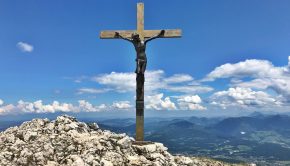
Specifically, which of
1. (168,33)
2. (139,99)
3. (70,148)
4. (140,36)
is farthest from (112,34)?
(70,148)

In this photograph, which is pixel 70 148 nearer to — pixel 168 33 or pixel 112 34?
pixel 112 34

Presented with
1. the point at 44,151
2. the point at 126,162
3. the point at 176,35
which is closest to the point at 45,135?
the point at 44,151

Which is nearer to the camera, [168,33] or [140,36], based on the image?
[168,33]

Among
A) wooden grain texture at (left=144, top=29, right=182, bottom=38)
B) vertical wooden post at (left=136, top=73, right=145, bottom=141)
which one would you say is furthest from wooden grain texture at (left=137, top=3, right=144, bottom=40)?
vertical wooden post at (left=136, top=73, right=145, bottom=141)

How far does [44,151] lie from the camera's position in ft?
61.4

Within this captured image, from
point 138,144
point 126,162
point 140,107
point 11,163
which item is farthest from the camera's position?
point 140,107

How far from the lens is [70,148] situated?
19188 mm

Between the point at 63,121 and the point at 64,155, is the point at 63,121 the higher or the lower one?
the higher one

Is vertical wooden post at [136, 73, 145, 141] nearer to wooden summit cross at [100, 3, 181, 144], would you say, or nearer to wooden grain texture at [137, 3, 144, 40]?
wooden summit cross at [100, 3, 181, 144]

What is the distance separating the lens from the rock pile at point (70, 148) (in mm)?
18266

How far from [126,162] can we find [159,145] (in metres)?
3.10

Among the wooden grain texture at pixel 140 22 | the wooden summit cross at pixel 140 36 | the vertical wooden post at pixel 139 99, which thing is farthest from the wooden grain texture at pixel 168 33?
the vertical wooden post at pixel 139 99

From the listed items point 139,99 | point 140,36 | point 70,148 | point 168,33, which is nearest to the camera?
point 70,148

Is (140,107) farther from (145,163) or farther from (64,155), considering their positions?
(64,155)
